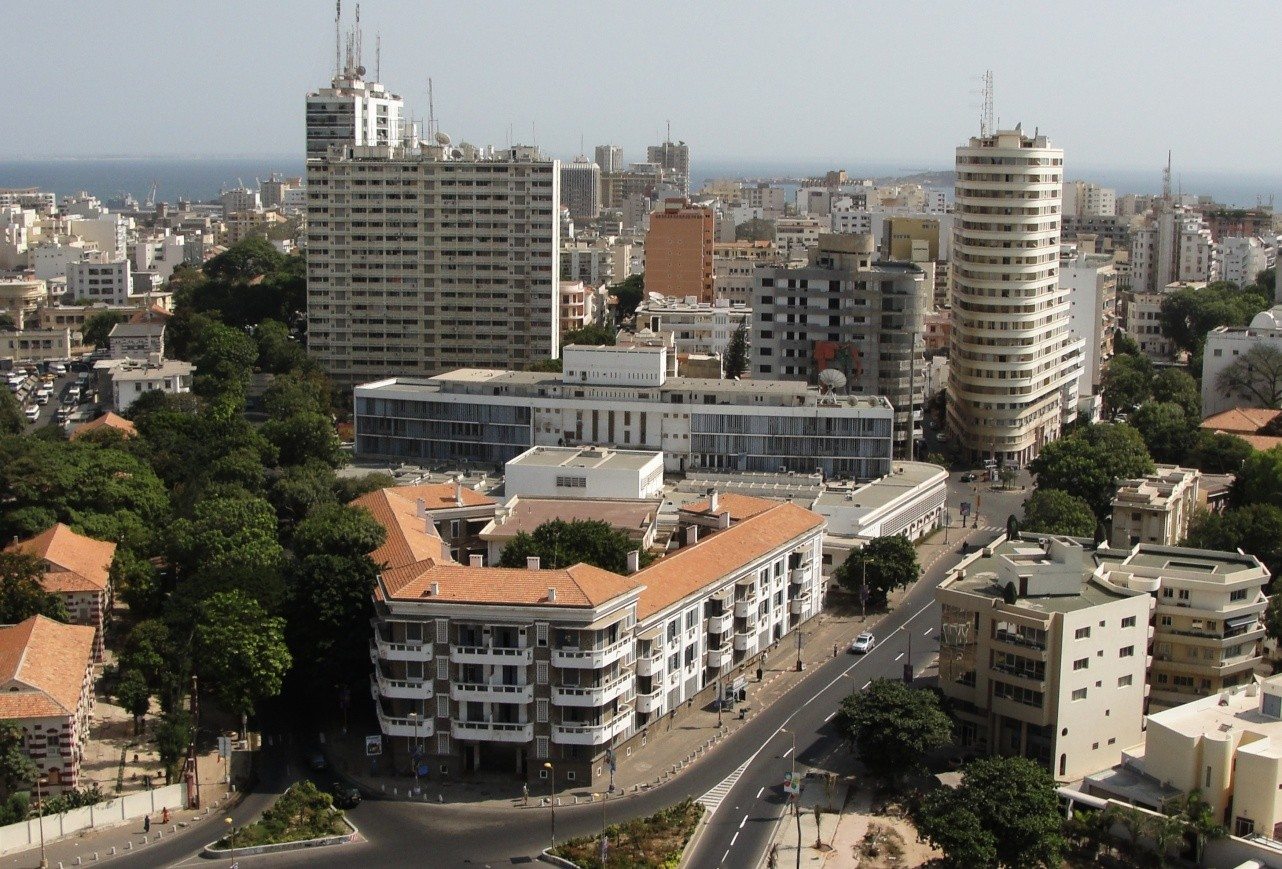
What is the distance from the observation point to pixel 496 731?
45.2 meters

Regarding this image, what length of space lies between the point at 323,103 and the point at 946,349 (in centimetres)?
4784

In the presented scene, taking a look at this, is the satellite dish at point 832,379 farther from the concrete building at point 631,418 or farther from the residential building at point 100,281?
the residential building at point 100,281

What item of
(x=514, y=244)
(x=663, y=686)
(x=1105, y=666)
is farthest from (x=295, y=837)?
(x=514, y=244)

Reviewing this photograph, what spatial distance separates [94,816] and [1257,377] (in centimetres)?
6634

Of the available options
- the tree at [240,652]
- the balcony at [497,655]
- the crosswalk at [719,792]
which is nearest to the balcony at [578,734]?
the balcony at [497,655]

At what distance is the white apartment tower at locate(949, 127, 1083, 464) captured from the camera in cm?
8212

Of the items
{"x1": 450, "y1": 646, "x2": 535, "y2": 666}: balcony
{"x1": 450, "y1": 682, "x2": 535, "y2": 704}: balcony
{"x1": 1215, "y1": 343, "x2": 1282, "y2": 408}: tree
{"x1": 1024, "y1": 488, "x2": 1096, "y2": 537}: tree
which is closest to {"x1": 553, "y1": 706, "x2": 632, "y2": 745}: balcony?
{"x1": 450, "y1": 682, "x2": 535, "y2": 704}: balcony

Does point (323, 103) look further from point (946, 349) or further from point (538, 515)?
point (538, 515)

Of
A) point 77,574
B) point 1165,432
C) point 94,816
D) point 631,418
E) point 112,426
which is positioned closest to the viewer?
point 94,816

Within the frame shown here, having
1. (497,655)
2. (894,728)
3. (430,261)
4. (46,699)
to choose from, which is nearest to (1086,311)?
(430,261)

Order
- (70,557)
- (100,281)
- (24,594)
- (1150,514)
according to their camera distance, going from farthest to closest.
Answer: (100,281) < (1150,514) < (70,557) < (24,594)

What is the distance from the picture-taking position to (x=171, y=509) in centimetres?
6388

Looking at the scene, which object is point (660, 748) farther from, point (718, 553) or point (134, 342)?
point (134, 342)

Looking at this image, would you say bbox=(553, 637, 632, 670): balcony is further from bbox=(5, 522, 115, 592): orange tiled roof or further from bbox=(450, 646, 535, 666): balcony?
bbox=(5, 522, 115, 592): orange tiled roof
